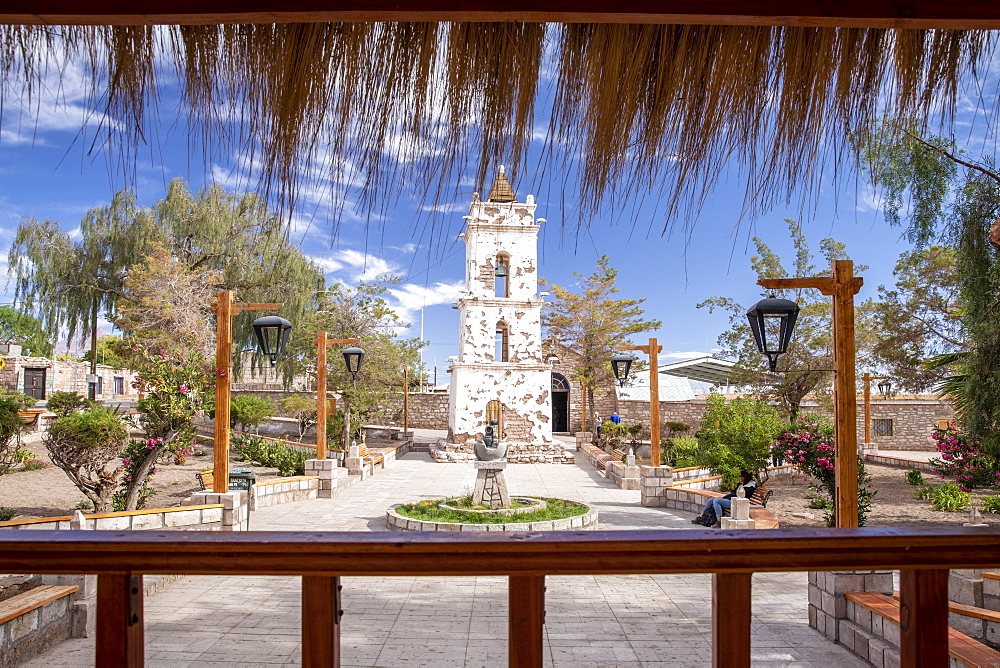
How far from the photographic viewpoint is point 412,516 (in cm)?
905

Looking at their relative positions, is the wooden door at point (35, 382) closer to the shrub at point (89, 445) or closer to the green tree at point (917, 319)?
the shrub at point (89, 445)

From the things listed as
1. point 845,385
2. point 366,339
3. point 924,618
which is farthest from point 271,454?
point 924,618

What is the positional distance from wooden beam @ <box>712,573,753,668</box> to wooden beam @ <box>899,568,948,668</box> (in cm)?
34

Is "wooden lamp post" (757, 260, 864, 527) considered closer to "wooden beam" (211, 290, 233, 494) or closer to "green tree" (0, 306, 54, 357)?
"wooden beam" (211, 290, 233, 494)

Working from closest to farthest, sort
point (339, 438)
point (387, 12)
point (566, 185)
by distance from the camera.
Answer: point (387, 12) < point (566, 185) < point (339, 438)

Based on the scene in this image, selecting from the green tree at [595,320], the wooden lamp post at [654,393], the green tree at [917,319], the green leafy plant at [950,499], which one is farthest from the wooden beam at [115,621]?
the green tree at [595,320]

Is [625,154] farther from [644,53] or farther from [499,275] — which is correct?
[499,275]

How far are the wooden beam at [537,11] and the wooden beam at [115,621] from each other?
4.50ft

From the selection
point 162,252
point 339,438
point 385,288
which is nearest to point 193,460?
point 339,438

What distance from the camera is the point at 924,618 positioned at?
1443mm

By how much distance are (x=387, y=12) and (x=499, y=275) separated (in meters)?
18.4

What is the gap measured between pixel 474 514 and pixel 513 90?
7.81 metres

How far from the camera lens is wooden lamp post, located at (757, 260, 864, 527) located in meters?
4.78

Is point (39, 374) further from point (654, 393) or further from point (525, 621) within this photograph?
point (525, 621)
